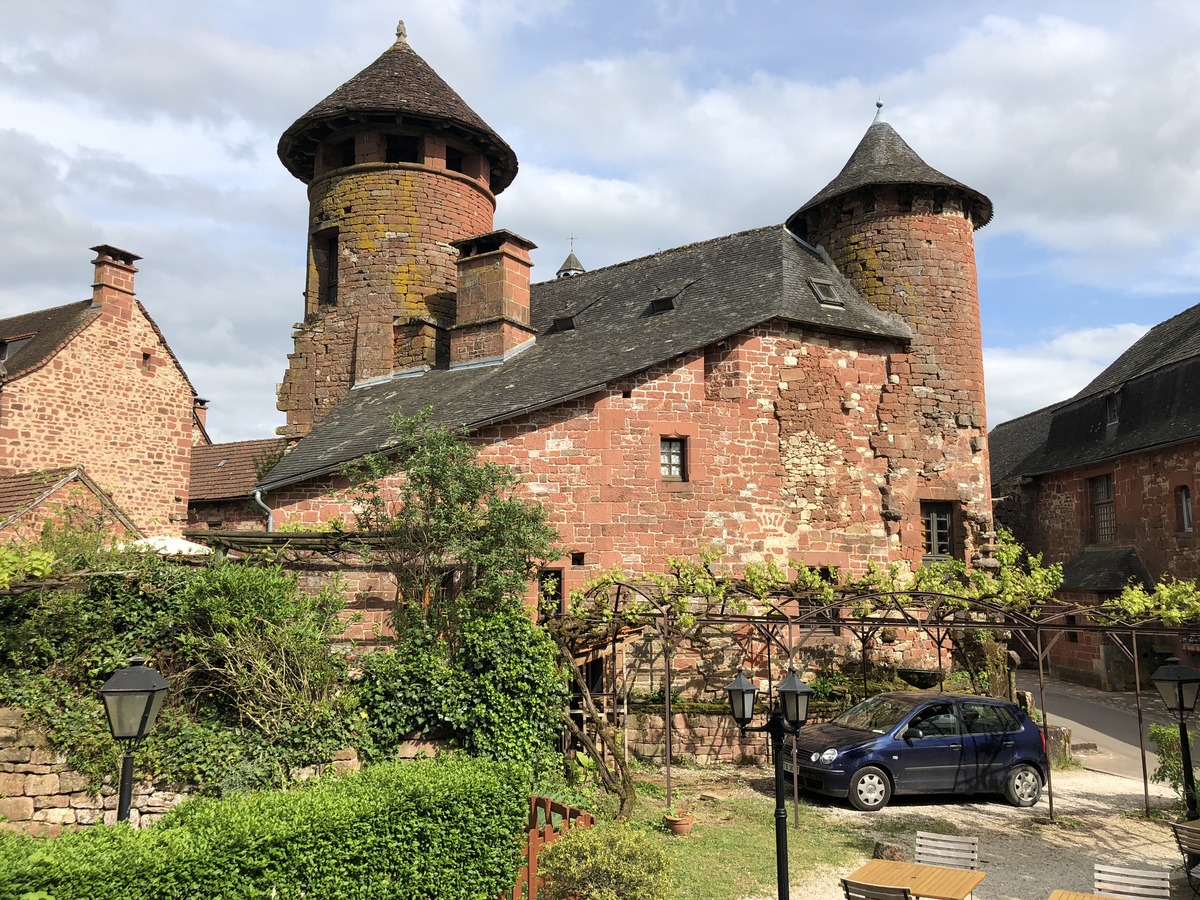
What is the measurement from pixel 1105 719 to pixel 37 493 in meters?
20.7

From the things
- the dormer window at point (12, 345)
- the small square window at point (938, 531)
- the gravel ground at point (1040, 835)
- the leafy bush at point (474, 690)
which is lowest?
the gravel ground at point (1040, 835)

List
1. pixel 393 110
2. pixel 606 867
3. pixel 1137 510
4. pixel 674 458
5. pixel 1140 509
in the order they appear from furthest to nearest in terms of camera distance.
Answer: pixel 1137 510 < pixel 1140 509 < pixel 393 110 < pixel 674 458 < pixel 606 867

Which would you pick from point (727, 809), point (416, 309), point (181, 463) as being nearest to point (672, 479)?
point (727, 809)

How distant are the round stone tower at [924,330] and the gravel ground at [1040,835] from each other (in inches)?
223

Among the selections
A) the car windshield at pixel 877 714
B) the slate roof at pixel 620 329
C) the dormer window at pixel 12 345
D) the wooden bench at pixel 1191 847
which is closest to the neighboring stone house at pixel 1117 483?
the slate roof at pixel 620 329

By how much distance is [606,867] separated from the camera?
23.5 ft

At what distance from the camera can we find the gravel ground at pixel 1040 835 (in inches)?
340

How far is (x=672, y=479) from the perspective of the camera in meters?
15.9

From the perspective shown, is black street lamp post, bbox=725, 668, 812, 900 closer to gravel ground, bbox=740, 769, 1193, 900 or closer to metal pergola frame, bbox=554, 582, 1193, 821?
gravel ground, bbox=740, 769, 1193, 900

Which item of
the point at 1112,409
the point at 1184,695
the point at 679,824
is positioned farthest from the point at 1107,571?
the point at 679,824

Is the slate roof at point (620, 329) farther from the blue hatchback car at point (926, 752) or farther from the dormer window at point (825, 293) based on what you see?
the blue hatchback car at point (926, 752)

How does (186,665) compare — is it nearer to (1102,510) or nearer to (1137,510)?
(1137,510)

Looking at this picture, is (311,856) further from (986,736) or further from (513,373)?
(513,373)

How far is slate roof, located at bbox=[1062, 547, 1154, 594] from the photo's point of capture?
2236 centimetres
